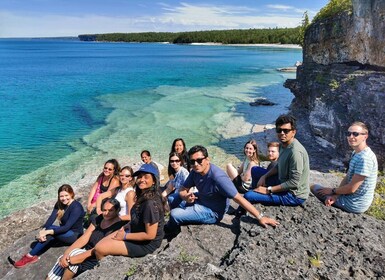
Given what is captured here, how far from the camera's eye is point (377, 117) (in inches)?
567

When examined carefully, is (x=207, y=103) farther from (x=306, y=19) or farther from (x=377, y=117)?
(x=377, y=117)

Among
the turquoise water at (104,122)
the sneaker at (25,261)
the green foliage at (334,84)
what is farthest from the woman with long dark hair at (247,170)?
the green foliage at (334,84)

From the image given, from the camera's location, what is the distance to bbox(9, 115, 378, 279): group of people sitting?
224 inches

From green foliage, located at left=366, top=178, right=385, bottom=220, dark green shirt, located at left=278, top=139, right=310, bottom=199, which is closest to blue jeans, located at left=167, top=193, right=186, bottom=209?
dark green shirt, located at left=278, top=139, right=310, bottom=199

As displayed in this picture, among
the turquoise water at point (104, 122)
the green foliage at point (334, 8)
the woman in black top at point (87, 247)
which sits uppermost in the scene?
the green foliage at point (334, 8)

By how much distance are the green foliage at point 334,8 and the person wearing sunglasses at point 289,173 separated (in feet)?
55.8

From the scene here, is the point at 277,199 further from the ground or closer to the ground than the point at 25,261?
further from the ground

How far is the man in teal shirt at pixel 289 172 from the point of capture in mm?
6125

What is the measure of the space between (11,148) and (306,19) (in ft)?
88.5

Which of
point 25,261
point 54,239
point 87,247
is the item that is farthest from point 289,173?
point 25,261

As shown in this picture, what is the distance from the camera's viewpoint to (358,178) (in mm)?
6035

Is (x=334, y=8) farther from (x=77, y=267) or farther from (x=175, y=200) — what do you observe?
(x=77, y=267)

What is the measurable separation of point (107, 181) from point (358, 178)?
653 centimetres

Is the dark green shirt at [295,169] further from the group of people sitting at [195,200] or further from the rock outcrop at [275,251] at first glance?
the rock outcrop at [275,251]
